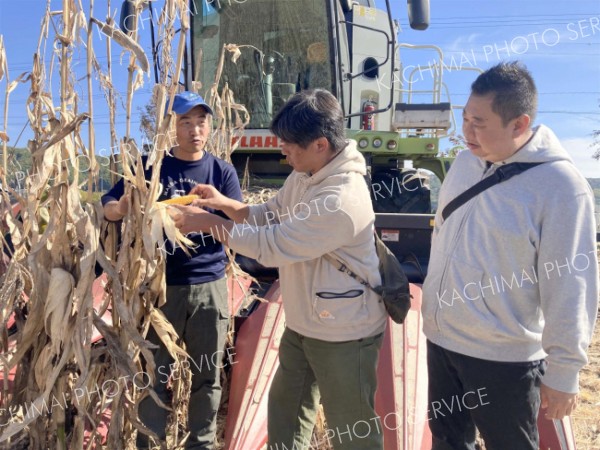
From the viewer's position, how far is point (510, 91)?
135cm

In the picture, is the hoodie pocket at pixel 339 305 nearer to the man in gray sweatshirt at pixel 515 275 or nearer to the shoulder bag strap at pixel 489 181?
the man in gray sweatshirt at pixel 515 275

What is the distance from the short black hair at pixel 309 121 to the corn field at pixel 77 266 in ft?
1.14

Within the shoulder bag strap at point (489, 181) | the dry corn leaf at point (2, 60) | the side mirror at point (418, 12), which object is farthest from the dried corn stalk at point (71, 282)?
the side mirror at point (418, 12)

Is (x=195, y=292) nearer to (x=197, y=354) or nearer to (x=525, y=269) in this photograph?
(x=197, y=354)

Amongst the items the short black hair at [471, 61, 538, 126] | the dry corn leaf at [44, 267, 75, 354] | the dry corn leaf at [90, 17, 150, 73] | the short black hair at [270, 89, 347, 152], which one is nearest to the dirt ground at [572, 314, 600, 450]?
the short black hair at [471, 61, 538, 126]

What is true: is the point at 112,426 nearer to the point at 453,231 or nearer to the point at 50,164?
the point at 50,164

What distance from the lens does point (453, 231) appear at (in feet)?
5.03

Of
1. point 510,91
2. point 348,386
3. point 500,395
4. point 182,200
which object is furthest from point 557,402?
point 182,200

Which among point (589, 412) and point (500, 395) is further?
point (589, 412)

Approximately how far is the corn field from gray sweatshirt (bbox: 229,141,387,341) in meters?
0.33

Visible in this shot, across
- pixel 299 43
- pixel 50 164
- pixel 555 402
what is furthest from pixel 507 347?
pixel 299 43

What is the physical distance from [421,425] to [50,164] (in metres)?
1.77

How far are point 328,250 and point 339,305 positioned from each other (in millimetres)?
182

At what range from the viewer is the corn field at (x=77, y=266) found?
1576mm
